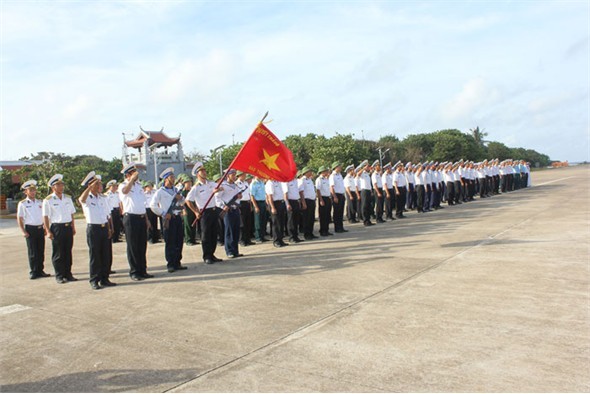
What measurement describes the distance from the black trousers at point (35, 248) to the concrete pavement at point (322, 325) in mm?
345

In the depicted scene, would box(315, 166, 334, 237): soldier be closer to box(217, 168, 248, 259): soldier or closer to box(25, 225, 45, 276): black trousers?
box(217, 168, 248, 259): soldier

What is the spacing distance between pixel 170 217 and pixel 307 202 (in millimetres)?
3926

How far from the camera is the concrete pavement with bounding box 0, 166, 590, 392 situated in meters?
3.17

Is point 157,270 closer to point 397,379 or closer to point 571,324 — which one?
point 397,379

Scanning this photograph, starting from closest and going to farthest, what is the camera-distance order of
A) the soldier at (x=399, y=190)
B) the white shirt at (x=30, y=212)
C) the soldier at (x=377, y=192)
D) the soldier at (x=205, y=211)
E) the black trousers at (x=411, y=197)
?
the white shirt at (x=30, y=212) → the soldier at (x=205, y=211) → the soldier at (x=377, y=192) → the soldier at (x=399, y=190) → the black trousers at (x=411, y=197)

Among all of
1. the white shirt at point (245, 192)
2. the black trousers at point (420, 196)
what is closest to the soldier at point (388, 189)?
the black trousers at point (420, 196)

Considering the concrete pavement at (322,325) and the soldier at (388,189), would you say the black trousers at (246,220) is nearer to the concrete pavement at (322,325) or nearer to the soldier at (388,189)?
the concrete pavement at (322,325)

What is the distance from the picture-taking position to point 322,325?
4188 millimetres

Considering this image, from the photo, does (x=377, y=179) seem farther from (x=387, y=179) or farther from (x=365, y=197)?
(x=365, y=197)

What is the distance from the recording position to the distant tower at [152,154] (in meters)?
42.7

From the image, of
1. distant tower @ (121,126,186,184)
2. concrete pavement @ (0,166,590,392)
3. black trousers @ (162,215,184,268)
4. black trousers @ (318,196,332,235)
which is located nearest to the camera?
concrete pavement @ (0,166,590,392)

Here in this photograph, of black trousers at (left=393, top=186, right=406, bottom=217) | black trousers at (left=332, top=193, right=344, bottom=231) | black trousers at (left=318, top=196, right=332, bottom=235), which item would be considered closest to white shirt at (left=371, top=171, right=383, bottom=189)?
black trousers at (left=393, top=186, right=406, bottom=217)

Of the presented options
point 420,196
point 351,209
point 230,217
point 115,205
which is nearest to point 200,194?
point 230,217

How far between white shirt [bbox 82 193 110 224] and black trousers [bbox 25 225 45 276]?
1.63 metres
